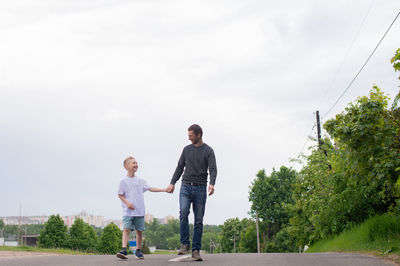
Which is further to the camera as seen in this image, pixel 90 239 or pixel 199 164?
pixel 90 239

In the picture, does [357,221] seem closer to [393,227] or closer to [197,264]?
[393,227]

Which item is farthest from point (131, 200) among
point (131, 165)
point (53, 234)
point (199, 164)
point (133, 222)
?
point (53, 234)

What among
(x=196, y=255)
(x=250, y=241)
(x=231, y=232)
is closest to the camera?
(x=196, y=255)

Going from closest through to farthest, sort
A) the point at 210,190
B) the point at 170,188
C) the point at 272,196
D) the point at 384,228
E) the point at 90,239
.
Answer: the point at 210,190 < the point at 170,188 < the point at 384,228 < the point at 272,196 < the point at 90,239

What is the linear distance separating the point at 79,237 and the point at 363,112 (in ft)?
252

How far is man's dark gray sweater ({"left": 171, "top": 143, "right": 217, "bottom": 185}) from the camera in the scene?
7.57m

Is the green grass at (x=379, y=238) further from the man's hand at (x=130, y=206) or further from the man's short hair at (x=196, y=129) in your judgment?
the man's hand at (x=130, y=206)

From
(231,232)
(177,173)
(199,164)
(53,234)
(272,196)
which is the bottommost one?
(231,232)

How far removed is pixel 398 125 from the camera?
8.65 metres

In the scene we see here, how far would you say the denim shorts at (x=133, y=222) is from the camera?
809 centimetres

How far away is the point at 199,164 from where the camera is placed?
299 inches

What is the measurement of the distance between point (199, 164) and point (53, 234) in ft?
233

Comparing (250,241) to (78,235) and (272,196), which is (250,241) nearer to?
(272,196)

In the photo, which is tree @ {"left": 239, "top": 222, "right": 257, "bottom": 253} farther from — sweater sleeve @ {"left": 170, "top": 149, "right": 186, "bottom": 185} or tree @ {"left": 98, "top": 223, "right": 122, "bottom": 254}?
sweater sleeve @ {"left": 170, "top": 149, "right": 186, "bottom": 185}
